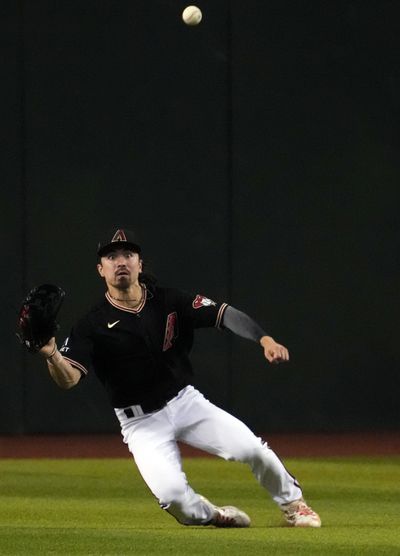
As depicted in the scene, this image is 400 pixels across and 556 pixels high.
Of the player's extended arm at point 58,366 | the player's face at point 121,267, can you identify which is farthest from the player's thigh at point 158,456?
the player's face at point 121,267

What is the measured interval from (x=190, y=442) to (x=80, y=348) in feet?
2.67

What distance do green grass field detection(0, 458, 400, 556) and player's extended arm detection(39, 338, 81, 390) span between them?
84 cm

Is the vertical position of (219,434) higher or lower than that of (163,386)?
lower

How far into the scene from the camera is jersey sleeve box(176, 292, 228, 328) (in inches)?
300

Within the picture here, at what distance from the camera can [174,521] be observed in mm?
8469

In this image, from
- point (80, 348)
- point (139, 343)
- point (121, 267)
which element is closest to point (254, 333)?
point (139, 343)

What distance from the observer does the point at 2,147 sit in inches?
567

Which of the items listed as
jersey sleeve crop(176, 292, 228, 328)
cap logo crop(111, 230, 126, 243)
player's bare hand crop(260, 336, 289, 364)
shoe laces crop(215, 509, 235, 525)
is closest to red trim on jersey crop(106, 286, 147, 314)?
jersey sleeve crop(176, 292, 228, 328)

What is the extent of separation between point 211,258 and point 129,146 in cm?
145

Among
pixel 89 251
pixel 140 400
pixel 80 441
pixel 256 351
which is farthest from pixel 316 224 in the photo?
pixel 140 400

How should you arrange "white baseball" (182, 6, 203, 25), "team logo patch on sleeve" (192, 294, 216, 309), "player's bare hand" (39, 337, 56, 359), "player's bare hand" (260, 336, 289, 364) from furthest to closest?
"white baseball" (182, 6, 203, 25) → "team logo patch on sleeve" (192, 294, 216, 309) → "player's bare hand" (39, 337, 56, 359) → "player's bare hand" (260, 336, 289, 364)

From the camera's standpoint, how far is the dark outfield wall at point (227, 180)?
570 inches

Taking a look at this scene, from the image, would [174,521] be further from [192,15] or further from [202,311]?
[192,15]

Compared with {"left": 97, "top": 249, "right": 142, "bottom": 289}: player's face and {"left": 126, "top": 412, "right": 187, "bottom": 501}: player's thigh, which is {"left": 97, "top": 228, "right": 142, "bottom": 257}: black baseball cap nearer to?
{"left": 97, "top": 249, "right": 142, "bottom": 289}: player's face
